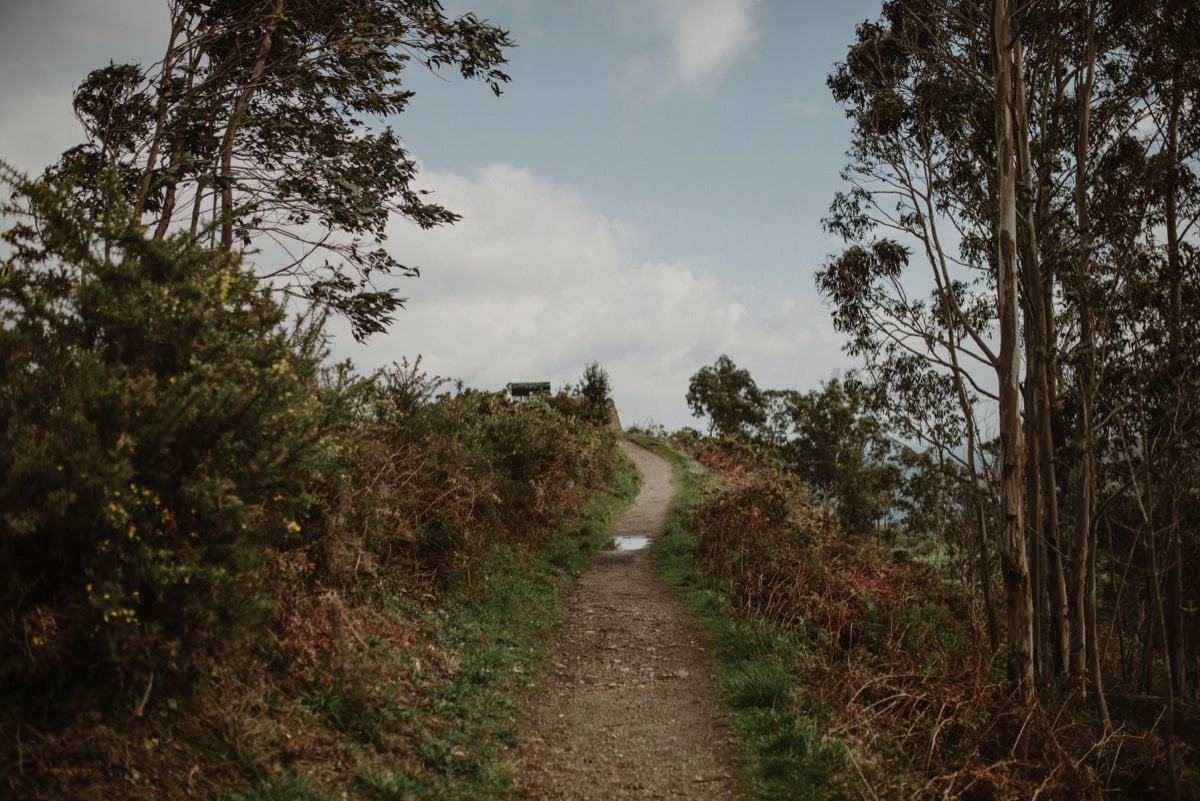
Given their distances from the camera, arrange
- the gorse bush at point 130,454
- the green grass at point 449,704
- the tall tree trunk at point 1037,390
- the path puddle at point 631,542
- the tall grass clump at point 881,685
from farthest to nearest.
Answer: the path puddle at point 631,542 < the tall tree trunk at point 1037,390 < the tall grass clump at point 881,685 < the green grass at point 449,704 < the gorse bush at point 130,454

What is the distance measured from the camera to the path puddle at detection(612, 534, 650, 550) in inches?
552

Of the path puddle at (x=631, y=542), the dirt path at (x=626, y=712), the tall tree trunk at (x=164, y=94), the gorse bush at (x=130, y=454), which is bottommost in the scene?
the dirt path at (x=626, y=712)

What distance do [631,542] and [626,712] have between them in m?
7.68

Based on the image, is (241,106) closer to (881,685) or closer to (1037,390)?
(881,685)

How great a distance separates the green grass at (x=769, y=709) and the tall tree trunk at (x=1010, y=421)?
310cm

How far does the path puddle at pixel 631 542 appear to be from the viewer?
14.0 m

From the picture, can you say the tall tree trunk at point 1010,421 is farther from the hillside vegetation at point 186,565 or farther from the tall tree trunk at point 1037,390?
the hillside vegetation at point 186,565

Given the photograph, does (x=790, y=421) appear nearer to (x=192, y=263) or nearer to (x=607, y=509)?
(x=607, y=509)

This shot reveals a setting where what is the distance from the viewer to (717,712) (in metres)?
6.84

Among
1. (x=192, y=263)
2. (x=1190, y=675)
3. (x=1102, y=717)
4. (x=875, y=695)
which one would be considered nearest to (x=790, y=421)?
(x=1190, y=675)

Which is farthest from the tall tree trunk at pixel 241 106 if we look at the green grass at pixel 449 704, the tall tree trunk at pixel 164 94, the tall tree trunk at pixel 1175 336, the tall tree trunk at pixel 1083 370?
the tall tree trunk at pixel 1175 336

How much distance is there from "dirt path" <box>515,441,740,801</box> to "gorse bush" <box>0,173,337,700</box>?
2847 millimetres

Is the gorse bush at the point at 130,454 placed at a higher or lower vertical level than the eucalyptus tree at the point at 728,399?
lower

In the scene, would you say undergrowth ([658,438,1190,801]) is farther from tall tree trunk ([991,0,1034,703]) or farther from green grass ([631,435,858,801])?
tall tree trunk ([991,0,1034,703])
